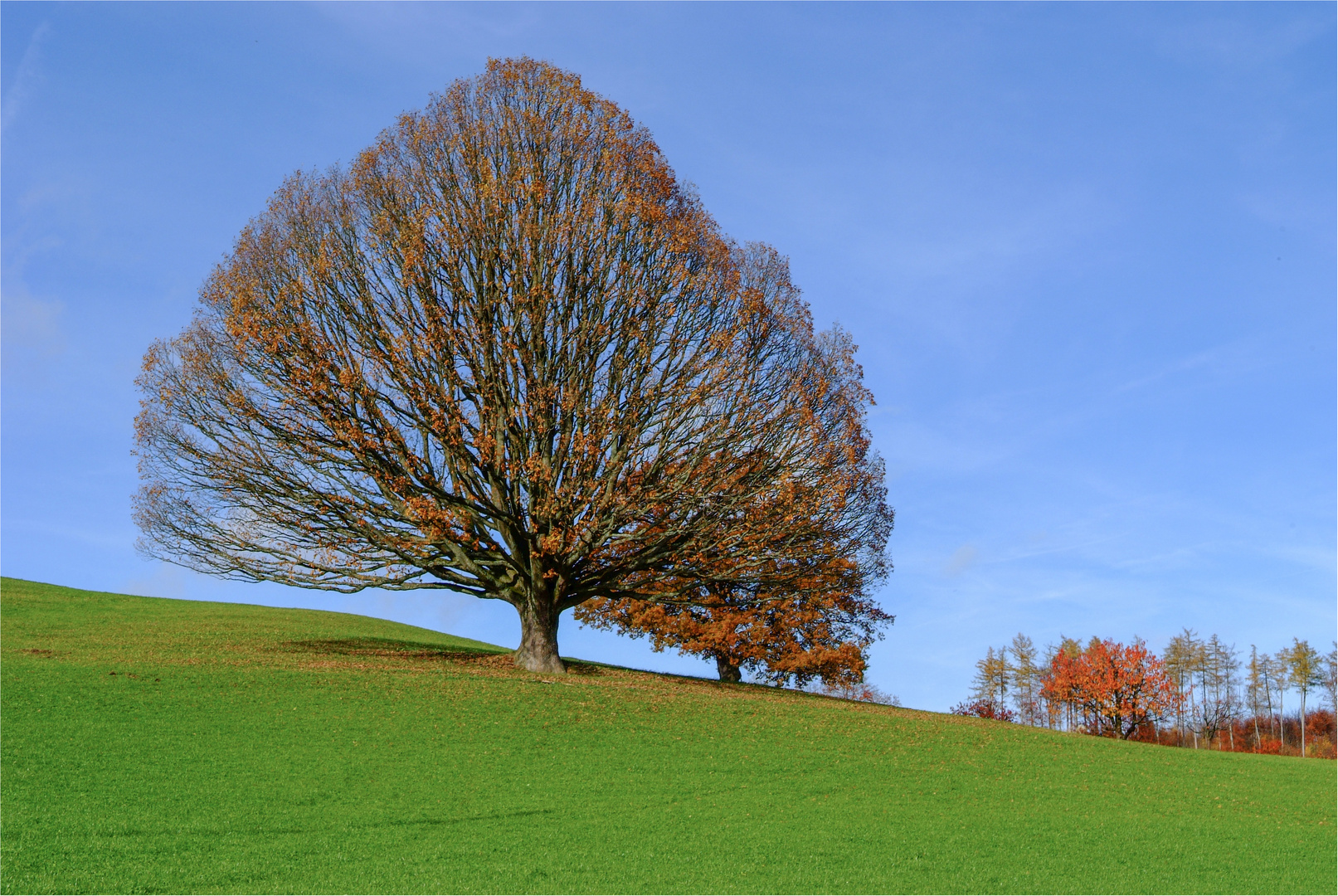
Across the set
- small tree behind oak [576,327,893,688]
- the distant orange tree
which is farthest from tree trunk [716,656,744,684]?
the distant orange tree

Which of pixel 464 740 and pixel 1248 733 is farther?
pixel 1248 733

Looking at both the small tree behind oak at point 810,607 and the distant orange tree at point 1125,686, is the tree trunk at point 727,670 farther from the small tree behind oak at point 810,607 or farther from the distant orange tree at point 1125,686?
the distant orange tree at point 1125,686

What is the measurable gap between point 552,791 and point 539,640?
14009 millimetres

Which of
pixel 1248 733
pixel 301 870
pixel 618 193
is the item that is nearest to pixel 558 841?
pixel 301 870

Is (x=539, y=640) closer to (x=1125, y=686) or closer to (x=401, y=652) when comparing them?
(x=401, y=652)

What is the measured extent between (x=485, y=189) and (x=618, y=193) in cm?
444

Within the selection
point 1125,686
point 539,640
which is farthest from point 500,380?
point 1125,686

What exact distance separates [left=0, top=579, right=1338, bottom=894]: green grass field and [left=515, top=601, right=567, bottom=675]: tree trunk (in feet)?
4.58

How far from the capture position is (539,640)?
32375mm

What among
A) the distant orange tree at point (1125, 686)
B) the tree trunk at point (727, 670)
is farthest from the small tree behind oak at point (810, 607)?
the distant orange tree at point (1125, 686)

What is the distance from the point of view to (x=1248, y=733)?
89562mm

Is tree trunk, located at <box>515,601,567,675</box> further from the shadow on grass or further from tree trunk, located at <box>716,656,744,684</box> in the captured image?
tree trunk, located at <box>716,656,744,684</box>

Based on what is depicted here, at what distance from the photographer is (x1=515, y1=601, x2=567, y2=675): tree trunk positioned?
105 ft

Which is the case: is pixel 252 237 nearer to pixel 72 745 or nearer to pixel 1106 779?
pixel 72 745
